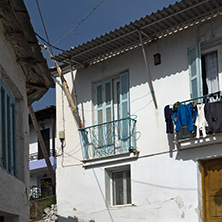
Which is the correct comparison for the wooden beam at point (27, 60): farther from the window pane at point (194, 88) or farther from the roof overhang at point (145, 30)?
the window pane at point (194, 88)

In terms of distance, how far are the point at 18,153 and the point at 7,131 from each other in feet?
2.28

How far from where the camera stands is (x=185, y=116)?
1227 centimetres

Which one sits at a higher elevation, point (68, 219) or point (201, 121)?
point (201, 121)

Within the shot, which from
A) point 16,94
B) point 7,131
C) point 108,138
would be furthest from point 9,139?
point 108,138

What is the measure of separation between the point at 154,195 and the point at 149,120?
2009 mm

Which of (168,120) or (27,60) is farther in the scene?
(168,120)

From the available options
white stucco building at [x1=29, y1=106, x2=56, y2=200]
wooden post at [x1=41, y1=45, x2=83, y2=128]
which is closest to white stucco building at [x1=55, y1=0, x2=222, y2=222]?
wooden post at [x1=41, y1=45, x2=83, y2=128]

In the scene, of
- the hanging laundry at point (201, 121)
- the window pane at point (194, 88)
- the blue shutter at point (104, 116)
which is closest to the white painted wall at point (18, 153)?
the hanging laundry at point (201, 121)

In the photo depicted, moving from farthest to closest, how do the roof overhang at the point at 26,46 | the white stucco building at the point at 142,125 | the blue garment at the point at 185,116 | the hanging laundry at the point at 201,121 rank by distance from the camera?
the white stucco building at the point at 142,125, the blue garment at the point at 185,116, the hanging laundry at the point at 201,121, the roof overhang at the point at 26,46

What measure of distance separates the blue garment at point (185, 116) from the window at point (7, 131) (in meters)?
4.86

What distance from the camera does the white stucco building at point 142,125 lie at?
12555mm

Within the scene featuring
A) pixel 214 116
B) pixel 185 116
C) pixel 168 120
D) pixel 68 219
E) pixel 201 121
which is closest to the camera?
pixel 214 116

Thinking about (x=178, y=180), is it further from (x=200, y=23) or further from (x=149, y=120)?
(x=200, y=23)

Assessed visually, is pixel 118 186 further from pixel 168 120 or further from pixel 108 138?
pixel 168 120
